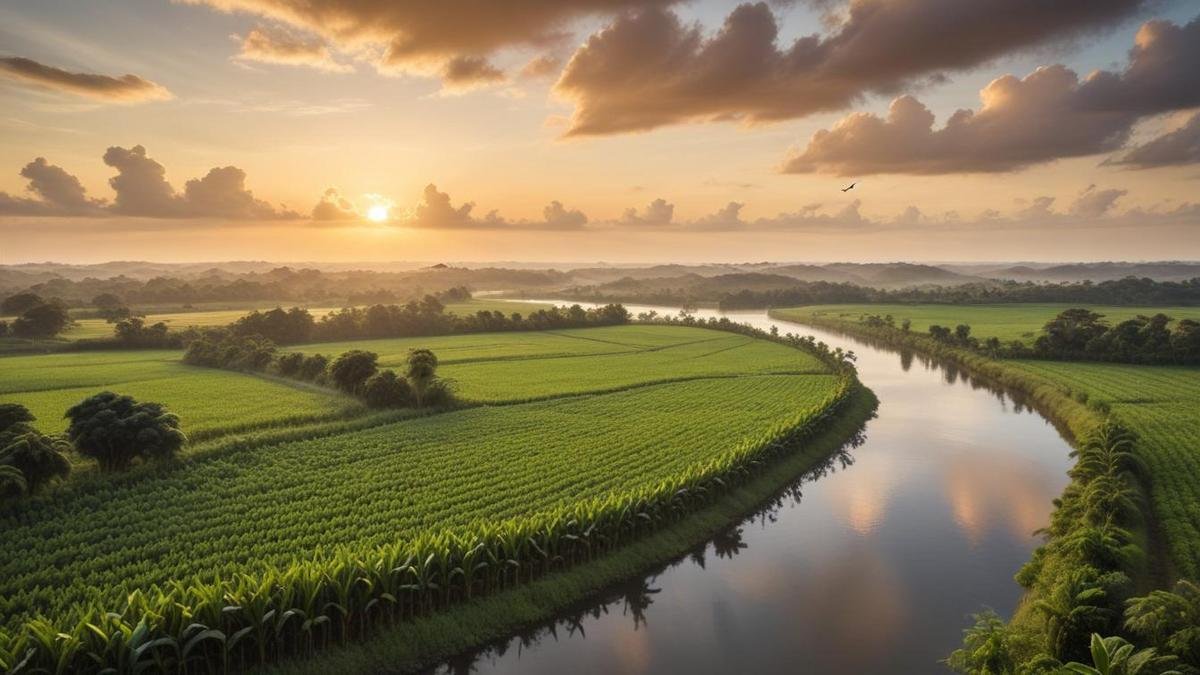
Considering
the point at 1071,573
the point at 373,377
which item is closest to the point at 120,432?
the point at 373,377

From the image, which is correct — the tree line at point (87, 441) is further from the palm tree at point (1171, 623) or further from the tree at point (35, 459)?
the palm tree at point (1171, 623)

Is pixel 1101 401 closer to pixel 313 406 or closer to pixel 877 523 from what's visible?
pixel 877 523

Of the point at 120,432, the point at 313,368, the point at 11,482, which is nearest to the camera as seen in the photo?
the point at 11,482

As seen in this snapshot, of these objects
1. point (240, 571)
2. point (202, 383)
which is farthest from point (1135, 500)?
point (202, 383)

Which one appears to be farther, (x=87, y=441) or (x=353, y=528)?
(x=87, y=441)

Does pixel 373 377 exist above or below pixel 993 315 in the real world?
below

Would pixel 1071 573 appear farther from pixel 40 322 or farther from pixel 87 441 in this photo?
pixel 40 322

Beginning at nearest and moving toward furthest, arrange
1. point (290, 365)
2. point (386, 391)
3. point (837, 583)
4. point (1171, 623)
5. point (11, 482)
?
point (1171, 623) → point (837, 583) → point (11, 482) → point (386, 391) → point (290, 365)
